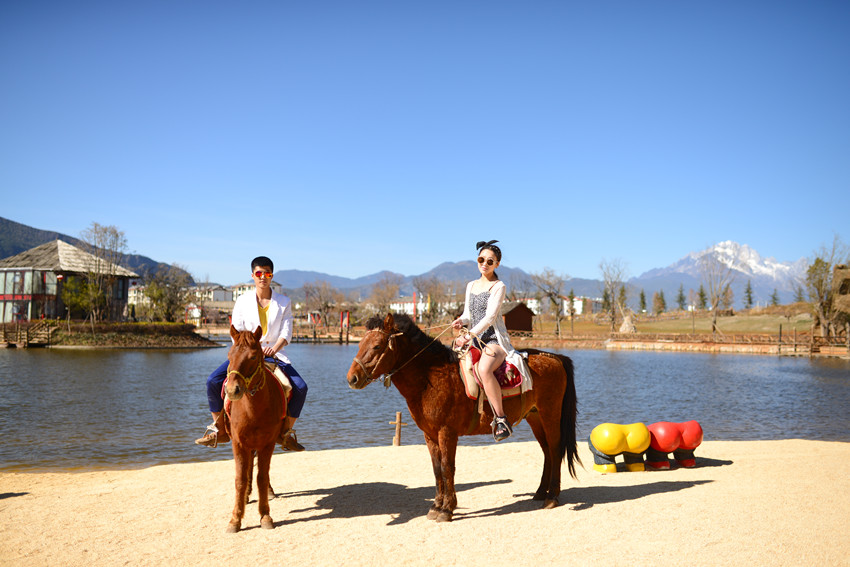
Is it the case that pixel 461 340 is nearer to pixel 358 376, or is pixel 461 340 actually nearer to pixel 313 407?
pixel 358 376

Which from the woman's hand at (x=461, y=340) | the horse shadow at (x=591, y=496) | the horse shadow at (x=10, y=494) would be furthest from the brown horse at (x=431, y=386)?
the horse shadow at (x=10, y=494)

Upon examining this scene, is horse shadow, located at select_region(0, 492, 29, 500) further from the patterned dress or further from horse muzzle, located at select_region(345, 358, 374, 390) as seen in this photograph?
the patterned dress

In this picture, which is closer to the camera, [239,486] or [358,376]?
[358,376]

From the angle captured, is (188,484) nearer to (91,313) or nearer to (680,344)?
(91,313)

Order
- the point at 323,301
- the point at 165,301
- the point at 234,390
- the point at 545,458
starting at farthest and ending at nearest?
the point at 323,301 < the point at 165,301 < the point at 545,458 < the point at 234,390

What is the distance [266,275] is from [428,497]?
3670 millimetres

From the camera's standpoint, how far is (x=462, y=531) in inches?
240

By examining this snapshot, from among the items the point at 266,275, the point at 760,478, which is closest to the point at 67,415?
the point at 266,275

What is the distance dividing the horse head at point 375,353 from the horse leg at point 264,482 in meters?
1.20

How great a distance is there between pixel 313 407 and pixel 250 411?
15.9m

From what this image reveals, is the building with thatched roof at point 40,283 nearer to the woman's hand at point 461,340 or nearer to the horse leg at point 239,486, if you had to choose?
the horse leg at point 239,486

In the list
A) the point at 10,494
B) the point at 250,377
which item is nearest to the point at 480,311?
the point at 250,377

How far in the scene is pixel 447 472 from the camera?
639cm

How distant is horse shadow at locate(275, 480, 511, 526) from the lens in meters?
6.74
